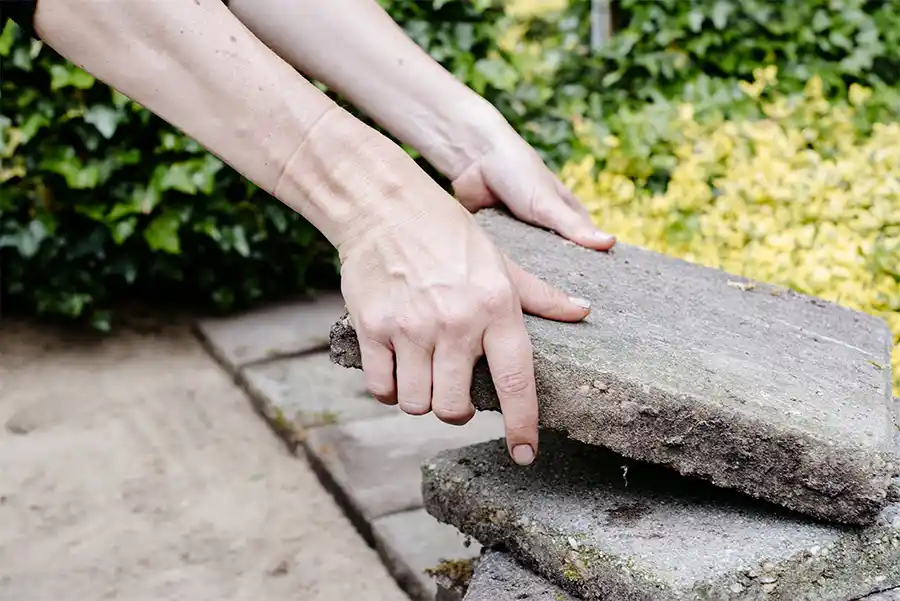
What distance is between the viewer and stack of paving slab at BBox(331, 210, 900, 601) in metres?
1.50

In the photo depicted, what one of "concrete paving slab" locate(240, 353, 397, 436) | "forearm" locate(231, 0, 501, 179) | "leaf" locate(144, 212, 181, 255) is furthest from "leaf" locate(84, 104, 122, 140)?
"forearm" locate(231, 0, 501, 179)

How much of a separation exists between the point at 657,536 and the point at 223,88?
97cm

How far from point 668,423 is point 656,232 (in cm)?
180

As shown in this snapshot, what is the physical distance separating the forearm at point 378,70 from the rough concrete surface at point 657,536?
32.7 inches

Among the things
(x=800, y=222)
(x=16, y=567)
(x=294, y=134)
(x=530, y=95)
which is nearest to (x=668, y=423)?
(x=294, y=134)

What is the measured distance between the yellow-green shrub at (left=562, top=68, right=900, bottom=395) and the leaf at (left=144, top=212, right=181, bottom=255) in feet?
4.66

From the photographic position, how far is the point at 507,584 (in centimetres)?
171

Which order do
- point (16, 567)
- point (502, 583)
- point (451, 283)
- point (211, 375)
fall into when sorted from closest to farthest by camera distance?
point (451, 283) → point (502, 583) → point (16, 567) → point (211, 375)

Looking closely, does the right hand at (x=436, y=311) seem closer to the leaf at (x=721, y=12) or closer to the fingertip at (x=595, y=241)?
the fingertip at (x=595, y=241)

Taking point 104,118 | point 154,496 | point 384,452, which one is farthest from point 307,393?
point 104,118

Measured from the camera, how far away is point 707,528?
5.27 ft

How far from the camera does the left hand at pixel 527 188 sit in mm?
2318

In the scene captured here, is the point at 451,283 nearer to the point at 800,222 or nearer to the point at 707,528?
the point at 707,528

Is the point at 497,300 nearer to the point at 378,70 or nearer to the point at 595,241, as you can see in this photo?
the point at 595,241
